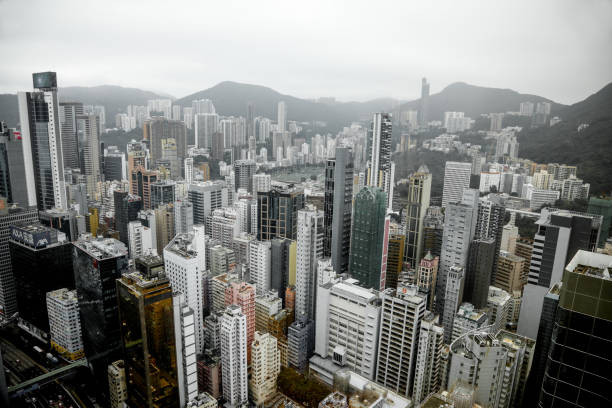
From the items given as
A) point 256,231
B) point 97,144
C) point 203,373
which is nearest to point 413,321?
point 203,373

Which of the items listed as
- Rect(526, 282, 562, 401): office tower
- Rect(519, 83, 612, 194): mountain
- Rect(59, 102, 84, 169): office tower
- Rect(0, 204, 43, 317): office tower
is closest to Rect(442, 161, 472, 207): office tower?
Rect(519, 83, 612, 194): mountain

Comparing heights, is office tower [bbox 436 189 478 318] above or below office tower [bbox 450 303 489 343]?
above

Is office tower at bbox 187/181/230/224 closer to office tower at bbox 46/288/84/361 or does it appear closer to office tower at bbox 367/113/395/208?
office tower at bbox 367/113/395/208

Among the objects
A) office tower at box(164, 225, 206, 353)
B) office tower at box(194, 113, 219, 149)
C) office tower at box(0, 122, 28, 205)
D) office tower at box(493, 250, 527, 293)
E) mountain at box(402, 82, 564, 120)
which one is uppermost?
mountain at box(402, 82, 564, 120)

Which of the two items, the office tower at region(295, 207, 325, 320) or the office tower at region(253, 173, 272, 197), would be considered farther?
the office tower at region(253, 173, 272, 197)

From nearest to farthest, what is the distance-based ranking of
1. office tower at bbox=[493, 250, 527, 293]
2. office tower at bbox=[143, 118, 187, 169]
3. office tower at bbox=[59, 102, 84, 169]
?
1. office tower at bbox=[493, 250, 527, 293]
2. office tower at bbox=[59, 102, 84, 169]
3. office tower at bbox=[143, 118, 187, 169]

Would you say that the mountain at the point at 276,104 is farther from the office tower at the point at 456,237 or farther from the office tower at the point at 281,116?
the office tower at the point at 456,237

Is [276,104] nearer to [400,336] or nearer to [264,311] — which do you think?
[264,311]

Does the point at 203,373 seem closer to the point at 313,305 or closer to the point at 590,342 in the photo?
the point at 313,305

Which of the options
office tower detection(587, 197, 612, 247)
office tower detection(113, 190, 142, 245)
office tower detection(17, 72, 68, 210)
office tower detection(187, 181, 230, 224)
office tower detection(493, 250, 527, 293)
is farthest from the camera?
office tower detection(187, 181, 230, 224)

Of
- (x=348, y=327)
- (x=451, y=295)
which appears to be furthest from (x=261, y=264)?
(x=451, y=295)
